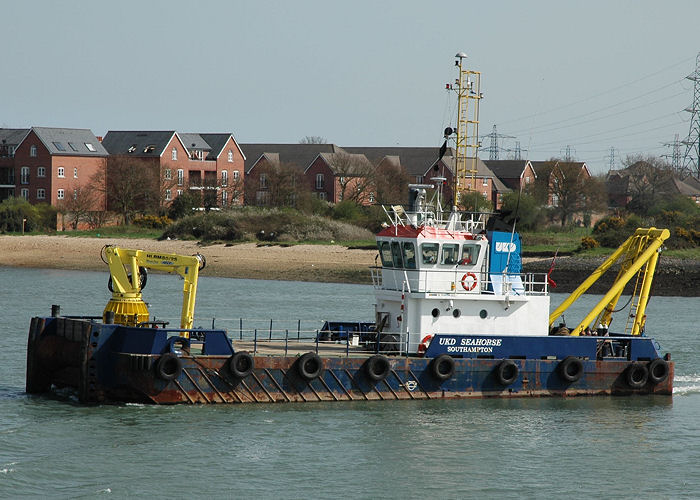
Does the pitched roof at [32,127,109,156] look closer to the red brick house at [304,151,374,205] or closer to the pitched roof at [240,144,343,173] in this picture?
the pitched roof at [240,144,343,173]

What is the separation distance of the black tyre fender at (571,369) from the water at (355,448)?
567mm

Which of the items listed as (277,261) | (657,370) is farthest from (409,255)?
(277,261)

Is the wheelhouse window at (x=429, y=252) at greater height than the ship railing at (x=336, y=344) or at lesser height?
greater

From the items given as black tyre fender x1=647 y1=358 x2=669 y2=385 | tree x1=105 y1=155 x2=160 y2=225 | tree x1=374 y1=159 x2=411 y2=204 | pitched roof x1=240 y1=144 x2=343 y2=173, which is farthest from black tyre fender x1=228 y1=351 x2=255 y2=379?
pitched roof x1=240 y1=144 x2=343 y2=173

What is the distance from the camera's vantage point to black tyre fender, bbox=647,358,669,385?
22625mm

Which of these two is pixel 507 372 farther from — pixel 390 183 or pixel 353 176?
pixel 353 176

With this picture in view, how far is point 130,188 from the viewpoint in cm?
7294

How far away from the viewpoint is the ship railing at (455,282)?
2162cm

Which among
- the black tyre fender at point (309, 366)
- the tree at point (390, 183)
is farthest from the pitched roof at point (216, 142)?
the black tyre fender at point (309, 366)

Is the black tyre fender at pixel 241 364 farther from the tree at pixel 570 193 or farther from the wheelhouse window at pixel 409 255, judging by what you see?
the tree at pixel 570 193

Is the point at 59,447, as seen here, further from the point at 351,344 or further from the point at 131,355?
the point at 351,344

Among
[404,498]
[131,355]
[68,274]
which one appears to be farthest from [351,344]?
[68,274]

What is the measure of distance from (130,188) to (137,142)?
23.1 feet

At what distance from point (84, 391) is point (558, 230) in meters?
51.6
